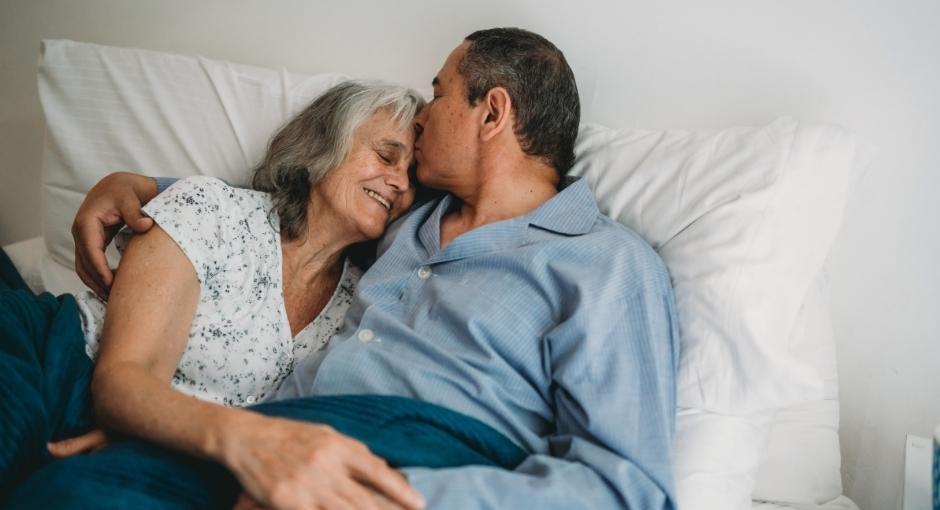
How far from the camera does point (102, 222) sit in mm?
1284

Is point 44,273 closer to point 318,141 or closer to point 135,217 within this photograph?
point 135,217

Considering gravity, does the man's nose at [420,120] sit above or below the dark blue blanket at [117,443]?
above

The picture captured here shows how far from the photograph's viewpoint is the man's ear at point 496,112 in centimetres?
136

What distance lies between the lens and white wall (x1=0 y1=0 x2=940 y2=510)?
130 cm

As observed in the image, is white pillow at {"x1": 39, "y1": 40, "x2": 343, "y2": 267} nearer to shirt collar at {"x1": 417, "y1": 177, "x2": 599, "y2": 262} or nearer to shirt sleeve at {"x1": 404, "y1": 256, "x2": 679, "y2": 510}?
shirt collar at {"x1": 417, "y1": 177, "x2": 599, "y2": 262}

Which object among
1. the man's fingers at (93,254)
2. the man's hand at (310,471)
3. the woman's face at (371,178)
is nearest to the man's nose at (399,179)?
the woman's face at (371,178)

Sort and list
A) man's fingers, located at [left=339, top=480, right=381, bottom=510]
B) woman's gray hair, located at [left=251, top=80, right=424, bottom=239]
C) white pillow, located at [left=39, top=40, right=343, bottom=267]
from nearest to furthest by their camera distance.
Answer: man's fingers, located at [left=339, top=480, right=381, bottom=510], woman's gray hair, located at [left=251, top=80, right=424, bottom=239], white pillow, located at [left=39, top=40, right=343, bottom=267]

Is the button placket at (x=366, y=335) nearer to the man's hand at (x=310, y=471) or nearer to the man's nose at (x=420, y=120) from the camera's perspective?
the man's hand at (x=310, y=471)

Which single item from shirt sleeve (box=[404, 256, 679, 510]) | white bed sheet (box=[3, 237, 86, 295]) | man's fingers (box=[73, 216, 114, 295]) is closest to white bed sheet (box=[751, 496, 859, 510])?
shirt sleeve (box=[404, 256, 679, 510])

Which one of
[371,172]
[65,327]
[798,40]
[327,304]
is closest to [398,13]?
[371,172]

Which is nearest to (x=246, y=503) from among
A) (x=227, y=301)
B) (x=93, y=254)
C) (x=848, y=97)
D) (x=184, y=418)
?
(x=184, y=418)

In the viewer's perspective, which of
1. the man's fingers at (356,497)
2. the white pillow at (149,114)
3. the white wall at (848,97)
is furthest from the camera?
the white pillow at (149,114)

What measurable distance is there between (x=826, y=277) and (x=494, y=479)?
0.75 metres

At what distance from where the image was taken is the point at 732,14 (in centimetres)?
140
